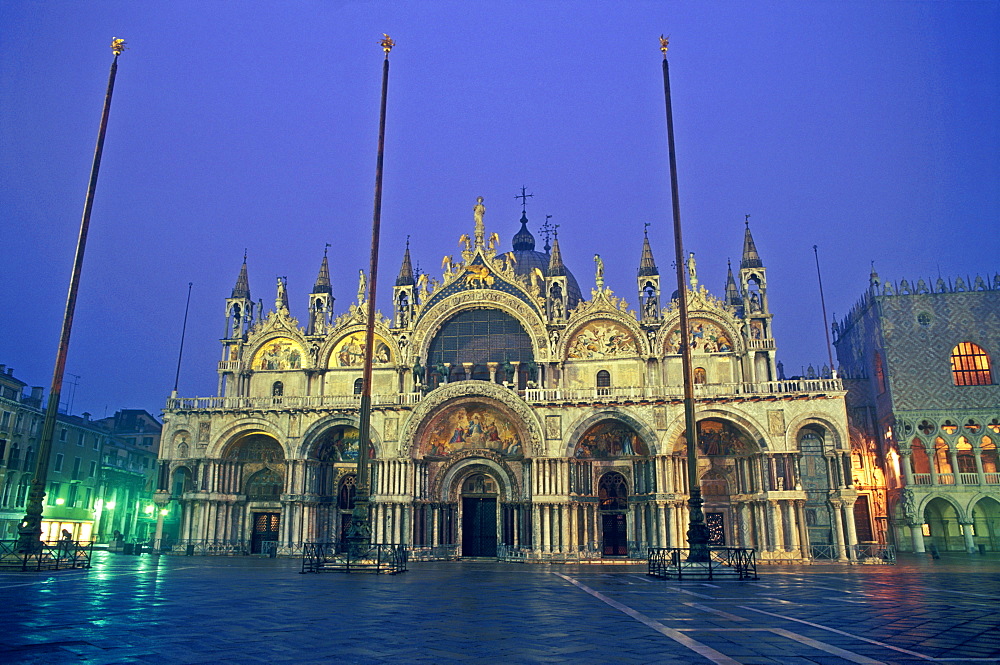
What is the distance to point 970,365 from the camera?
45.6 m

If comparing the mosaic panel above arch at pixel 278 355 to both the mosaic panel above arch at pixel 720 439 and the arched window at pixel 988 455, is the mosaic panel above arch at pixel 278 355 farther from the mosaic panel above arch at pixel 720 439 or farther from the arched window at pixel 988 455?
the arched window at pixel 988 455

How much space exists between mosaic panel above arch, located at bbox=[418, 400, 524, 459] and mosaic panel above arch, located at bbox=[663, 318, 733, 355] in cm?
1019

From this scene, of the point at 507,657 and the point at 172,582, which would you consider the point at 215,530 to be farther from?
the point at 507,657

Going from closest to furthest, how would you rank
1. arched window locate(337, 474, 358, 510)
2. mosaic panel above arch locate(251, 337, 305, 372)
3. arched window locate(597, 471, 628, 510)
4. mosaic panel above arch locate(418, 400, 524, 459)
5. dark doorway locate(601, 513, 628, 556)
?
dark doorway locate(601, 513, 628, 556)
arched window locate(597, 471, 628, 510)
mosaic panel above arch locate(418, 400, 524, 459)
arched window locate(337, 474, 358, 510)
mosaic panel above arch locate(251, 337, 305, 372)

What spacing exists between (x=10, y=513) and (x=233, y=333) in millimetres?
19021

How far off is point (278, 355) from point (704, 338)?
26.1m

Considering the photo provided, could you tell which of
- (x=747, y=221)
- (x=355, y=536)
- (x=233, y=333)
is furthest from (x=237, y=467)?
(x=747, y=221)

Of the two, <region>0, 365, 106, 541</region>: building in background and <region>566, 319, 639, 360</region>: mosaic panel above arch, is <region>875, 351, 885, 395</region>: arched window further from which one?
<region>0, 365, 106, 541</region>: building in background

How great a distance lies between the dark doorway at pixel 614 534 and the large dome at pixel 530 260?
51.1 ft

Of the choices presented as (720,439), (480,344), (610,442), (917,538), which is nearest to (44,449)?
(480,344)

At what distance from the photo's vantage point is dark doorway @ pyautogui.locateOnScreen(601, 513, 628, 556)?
129ft

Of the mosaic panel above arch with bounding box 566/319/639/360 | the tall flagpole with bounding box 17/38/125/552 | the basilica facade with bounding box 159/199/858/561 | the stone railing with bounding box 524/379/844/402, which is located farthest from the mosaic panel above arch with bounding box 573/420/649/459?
the tall flagpole with bounding box 17/38/125/552

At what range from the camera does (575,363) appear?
138 feet

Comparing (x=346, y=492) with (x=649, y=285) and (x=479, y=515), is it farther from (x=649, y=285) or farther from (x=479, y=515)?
Answer: (x=649, y=285)
